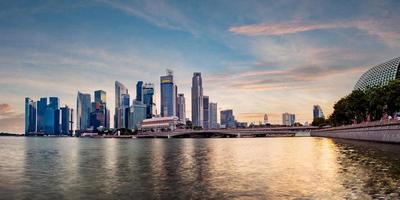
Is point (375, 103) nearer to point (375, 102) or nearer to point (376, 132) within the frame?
point (375, 102)

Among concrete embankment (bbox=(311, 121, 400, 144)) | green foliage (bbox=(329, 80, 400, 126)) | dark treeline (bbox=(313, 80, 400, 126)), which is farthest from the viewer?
dark treeline (bbox=(313, 80, 400, 126))

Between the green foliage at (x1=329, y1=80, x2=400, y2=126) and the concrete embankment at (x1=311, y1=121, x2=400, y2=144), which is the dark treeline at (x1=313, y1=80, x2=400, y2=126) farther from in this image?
the concrete embankment at (x1=311, y1=121, x2=400, y2=144)

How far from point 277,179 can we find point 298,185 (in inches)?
164

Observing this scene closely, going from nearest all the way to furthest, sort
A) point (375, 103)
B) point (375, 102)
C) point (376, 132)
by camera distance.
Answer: point (376, 132) < point (375, 102) < point (375, 103)

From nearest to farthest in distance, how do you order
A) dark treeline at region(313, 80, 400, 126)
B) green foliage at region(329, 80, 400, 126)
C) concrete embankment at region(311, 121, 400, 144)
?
1. concrete embankment at region(311, 121, 400, 144)
2. green foliage at region(329, 80, 400, 126)
3. dark treeline at region(313, 80, 400, 126)

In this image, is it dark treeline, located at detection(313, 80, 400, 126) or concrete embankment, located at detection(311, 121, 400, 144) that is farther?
dark treeline, located at detection(313, 80, 400, 126)

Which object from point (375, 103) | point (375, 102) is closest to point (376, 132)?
point (375, 102)

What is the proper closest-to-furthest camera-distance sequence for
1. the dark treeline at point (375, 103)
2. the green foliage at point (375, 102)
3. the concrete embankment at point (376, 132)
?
the concrete embankment at point (376, 132)
the green foliage at point (375, 102)
the dark treeline at point (375, 103)

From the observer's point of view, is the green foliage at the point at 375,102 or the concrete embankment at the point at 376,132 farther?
the green foliage at the point at 375,102

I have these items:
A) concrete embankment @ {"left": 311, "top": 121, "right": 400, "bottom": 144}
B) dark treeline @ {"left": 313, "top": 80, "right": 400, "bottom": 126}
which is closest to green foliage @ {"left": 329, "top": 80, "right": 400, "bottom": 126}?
dark treeline @ {"left": 313, "top": 80, "right": 400, "bottom": 126}

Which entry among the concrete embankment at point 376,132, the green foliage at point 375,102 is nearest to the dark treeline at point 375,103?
the green foliage at point 375,102

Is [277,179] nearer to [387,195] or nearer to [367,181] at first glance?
[367,181]

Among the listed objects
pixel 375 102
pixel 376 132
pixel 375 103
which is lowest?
pixel 376 132

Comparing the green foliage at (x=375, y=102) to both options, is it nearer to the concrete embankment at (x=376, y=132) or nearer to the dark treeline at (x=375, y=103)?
the dark treeline at (x=375, y=103)
